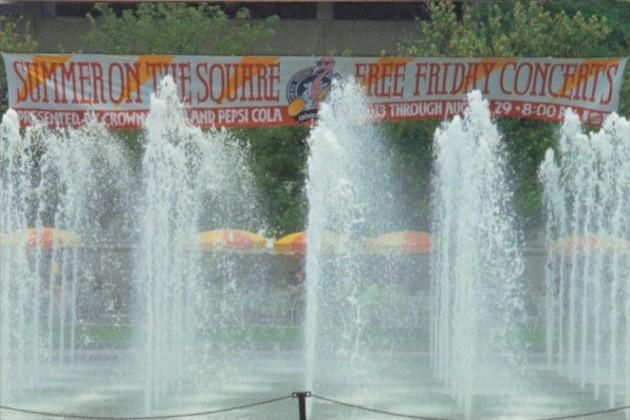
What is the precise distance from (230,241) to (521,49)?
7202mm

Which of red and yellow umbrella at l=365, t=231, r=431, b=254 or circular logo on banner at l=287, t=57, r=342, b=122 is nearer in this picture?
circular logo on banner at l=287, t=57, r=342, b=122

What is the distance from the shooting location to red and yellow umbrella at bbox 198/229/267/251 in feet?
71.3

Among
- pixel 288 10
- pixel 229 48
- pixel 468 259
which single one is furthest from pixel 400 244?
pixel 288 10

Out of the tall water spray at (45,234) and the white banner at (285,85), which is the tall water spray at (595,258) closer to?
the white banner at (285,85)

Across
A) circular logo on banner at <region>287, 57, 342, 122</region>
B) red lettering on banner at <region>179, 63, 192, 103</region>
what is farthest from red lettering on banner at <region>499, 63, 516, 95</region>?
red lettering on banner at <region>179, 63, 192, 103</region>

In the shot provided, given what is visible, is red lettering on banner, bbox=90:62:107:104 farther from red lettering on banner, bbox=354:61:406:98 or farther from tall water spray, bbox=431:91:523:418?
tall water spray, bbox=431:91:523:418

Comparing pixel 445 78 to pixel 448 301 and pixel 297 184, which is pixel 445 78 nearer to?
pixel 448 301

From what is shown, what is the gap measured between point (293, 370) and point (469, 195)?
2738 mm

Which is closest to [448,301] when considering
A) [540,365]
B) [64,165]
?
[540,365]

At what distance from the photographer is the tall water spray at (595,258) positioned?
1694cm

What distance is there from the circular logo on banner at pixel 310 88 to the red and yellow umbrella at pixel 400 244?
17.6 feet

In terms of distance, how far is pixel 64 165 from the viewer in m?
A: 19.8

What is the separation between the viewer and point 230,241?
22062 millimetres

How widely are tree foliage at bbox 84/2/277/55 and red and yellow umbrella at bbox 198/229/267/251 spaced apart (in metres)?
6.10
